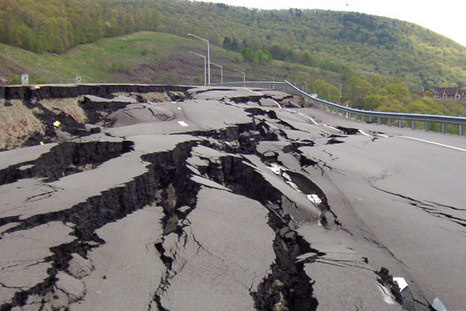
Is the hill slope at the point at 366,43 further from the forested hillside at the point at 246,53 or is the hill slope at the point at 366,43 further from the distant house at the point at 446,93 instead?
the distant house at the point at 446,93

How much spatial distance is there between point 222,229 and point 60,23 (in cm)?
11169

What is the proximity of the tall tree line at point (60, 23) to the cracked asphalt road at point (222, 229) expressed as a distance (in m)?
84.3

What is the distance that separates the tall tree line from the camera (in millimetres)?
82938

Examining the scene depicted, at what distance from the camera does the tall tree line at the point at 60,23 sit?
82938 millimetres

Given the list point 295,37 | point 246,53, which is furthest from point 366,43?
point 246,53

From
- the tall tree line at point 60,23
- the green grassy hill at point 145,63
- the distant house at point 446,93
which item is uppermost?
the tall tree line at point 60,23

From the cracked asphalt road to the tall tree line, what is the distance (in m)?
84.3

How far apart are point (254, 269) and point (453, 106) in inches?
2924

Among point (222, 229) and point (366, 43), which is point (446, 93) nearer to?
point (366, 43)

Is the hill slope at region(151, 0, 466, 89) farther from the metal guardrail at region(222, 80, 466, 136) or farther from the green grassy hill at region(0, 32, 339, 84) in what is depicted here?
the metal guardrail at region(222, 80, 466, 136)

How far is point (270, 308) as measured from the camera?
348 cm

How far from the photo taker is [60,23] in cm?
10444

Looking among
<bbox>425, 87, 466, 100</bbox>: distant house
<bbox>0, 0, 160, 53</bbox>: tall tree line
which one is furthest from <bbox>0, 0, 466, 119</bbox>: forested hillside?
<bbox>425, 87, 466, 100</bbox>: distant house

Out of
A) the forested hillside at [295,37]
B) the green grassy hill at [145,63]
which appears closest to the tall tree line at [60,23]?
the forested hillside at [295,37]
